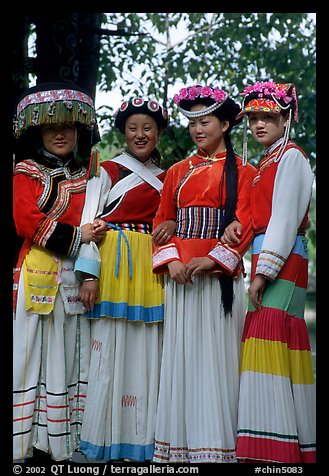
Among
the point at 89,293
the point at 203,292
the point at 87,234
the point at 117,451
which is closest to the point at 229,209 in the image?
the point at 203,292

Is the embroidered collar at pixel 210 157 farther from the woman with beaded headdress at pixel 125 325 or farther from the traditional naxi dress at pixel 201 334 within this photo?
the woman with beaded headdress at pixel 125 325

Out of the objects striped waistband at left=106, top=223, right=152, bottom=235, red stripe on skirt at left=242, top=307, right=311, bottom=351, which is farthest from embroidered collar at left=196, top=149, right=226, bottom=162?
red stripe on skirt at left=242, top=307, right=311, bottom=351

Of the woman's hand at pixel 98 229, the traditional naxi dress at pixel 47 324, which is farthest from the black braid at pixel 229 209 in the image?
the traditional naxi dress at pixel 47 324

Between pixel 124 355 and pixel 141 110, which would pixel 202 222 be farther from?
pixel 124 355

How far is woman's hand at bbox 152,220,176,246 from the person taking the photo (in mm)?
4465

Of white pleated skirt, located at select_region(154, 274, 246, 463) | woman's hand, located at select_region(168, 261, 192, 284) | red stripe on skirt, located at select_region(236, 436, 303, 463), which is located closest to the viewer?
red stripe on skirt, located at select_region(236, 436, 303, 463)

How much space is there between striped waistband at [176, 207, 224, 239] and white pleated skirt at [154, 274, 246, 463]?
25 centimetres

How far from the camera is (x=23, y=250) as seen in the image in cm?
461

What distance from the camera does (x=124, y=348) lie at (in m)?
4.49

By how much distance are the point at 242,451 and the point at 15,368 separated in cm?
137

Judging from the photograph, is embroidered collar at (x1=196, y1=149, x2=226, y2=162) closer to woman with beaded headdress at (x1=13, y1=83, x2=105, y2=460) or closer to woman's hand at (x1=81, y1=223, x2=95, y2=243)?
woman with beaded headdress at (x1=13, y1=83, x2=105, y2=460)

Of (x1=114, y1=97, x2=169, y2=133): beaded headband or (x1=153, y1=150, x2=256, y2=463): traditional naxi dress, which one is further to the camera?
(x1=114, y1=97, x2=169, y2=133): beaded headband

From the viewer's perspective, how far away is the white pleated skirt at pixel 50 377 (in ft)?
14.4
